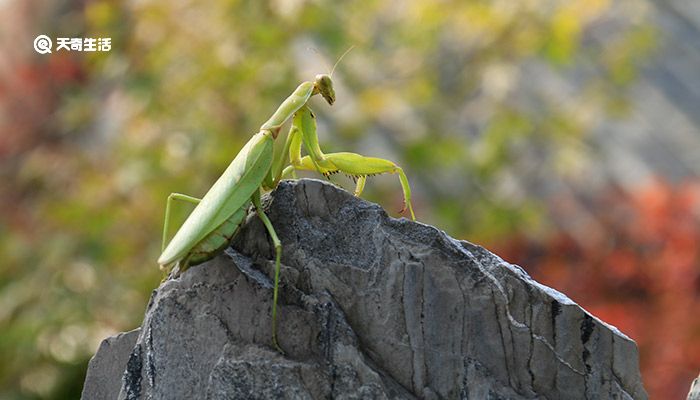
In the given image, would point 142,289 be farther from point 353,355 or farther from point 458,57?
point 353,355

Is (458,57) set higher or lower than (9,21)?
lower

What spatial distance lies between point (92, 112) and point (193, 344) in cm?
448

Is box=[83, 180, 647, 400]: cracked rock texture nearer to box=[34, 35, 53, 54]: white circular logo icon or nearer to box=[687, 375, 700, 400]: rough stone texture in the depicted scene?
box=[687, 375, 700, 400]: rough stone texture

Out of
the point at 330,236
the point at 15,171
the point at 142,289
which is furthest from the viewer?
the point at 15,171

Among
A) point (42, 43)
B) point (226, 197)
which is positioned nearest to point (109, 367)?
point (226, 197)

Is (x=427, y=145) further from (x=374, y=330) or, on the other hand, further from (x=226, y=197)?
(x=374, y=330)

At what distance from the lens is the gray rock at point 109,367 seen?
1.82 meters

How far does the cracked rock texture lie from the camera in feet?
5.33

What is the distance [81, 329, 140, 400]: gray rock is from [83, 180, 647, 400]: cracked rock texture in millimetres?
102

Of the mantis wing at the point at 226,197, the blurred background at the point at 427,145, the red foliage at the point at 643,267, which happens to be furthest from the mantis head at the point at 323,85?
the red foliage at the point at 643,267

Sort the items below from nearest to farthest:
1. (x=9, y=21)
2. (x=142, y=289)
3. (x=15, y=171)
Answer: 1. (x=142, y=289)
2. (x=15, y=171)
3. (x=9, y=21)

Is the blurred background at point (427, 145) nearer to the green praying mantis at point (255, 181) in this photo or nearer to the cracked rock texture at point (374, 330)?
the green praying mantis at point (255, 181)

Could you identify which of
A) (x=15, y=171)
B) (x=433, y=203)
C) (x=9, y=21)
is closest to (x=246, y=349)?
(x=433, y=203)

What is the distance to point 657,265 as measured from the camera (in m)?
5.18
